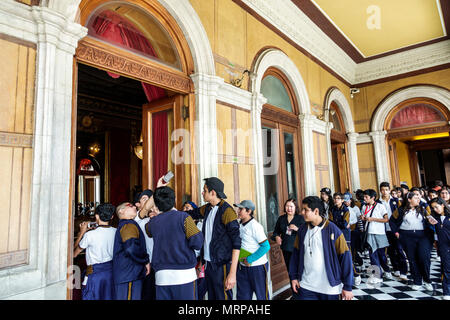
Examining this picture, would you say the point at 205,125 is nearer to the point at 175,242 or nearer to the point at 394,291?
the point at 175,242

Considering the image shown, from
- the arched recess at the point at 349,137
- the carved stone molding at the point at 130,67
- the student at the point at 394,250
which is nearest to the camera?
the carved stone molding at the point at 130,67

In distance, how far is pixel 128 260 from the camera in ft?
9.07

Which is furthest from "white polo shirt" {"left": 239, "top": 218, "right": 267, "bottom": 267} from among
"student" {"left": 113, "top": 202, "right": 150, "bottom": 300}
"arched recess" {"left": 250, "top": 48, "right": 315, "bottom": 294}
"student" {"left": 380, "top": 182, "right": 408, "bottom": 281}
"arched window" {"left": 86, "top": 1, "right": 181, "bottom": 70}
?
"student" {"left": 380, "top": 182, "right": 408, "bottom": 281}

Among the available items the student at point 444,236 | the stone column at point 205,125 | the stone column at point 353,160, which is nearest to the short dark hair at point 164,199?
the stone column at point 205,125

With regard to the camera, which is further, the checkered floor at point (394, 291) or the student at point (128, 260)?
the checkered floor at point (394, 291)

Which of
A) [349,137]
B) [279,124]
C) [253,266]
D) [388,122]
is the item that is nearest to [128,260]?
[253,266]

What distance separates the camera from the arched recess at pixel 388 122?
9.41m

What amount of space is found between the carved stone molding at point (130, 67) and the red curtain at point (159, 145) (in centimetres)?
60

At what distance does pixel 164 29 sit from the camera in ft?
13.2

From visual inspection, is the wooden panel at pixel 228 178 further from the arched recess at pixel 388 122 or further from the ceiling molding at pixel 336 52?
the arched recess at pixel 388 122

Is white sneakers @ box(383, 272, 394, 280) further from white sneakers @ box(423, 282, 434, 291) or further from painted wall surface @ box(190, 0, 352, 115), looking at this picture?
painted wall surface @ box(190, 0, 352, 115)

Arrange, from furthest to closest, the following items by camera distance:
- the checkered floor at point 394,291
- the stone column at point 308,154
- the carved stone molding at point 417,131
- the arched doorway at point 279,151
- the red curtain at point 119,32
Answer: the carved stone molding at point 417,131 < the stone column at point 308,154 < the arched doorway at point 279,151 < the checkered floor at point 394,291 < the red curtain at point 119,32

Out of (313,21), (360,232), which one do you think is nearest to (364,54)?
(313,21)

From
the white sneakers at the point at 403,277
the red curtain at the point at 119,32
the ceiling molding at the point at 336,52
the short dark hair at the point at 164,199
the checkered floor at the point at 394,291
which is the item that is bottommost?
the checkered floor at the point at 394,291
